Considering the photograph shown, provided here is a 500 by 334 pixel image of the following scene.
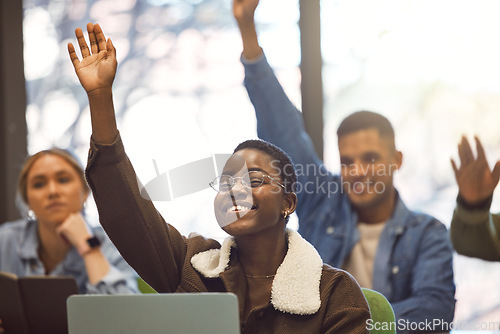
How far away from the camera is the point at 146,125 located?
1.34 meters

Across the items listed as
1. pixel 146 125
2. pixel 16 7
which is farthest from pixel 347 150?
pixel 16 7

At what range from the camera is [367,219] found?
1.23 metres

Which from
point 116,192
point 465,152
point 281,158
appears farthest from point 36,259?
point 465,152

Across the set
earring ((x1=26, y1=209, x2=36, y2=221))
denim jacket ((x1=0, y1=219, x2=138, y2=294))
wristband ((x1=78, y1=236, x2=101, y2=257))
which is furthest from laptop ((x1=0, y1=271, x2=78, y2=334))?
earring ((x1=26, y1=209, x2=36, y2=221))

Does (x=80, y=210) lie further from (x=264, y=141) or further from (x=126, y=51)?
(x=264, y=141)

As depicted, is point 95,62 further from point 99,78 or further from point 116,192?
point 116,192

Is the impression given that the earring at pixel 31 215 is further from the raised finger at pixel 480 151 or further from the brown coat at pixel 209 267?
the raised finger at pixel 480 151

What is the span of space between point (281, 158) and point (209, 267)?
0.76 feet

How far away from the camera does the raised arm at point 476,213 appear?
1.20 metres

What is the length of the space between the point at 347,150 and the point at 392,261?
0.81ft

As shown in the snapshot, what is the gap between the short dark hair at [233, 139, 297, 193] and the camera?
104cm

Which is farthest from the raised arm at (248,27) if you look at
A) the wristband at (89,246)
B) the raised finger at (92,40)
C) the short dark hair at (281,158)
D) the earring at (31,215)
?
the earring at (31,215)

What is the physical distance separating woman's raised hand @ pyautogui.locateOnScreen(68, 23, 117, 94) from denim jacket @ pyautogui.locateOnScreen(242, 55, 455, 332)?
1.00ft

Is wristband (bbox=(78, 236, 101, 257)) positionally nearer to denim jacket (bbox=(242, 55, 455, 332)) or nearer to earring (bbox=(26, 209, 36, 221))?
earring (bbox=(26, 209, 36, 221))
